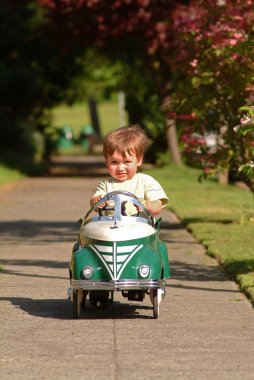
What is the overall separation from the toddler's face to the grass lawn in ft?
5.21

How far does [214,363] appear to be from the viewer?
7.51 metres

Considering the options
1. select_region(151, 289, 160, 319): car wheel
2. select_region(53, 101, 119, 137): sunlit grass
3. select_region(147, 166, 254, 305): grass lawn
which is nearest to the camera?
select_region(151, 289, 160, 319): car wheel

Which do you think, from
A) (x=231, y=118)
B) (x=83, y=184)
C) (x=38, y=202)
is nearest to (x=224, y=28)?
(x=231, y=118)

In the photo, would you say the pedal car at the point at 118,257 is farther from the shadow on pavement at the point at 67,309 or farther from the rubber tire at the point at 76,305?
the shadow on pavement at the point at 67,309

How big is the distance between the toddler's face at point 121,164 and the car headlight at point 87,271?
93 cm

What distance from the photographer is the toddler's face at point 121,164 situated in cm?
953

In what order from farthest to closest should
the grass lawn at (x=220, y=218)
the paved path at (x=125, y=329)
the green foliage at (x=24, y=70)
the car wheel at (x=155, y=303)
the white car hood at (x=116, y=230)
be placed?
the green foliage at (x=24, y=70)
the grass lawn at (x=220, y=218)
the car wheel at (x=155, y=303)
the white car hood at (x=116, y=230)
the paved path at (x=125, y=329)

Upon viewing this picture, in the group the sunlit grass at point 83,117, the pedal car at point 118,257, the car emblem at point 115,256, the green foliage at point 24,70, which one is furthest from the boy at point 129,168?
the sunlit grass at point 83,117

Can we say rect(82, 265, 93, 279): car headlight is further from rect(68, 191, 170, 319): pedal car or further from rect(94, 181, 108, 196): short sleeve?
rect(94, 181, 108, 196): short sleeve

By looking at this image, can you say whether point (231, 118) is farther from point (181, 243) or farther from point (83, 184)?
point (83, 184)

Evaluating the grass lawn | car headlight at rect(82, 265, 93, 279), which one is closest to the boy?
car headlight at rect(82, 265, 93, 279)

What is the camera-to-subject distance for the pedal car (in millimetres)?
8938

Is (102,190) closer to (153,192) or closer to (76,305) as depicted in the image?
(153,192)

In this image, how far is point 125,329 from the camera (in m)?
8.80
